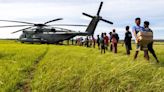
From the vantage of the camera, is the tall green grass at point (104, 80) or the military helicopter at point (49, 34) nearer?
the tall green grass at point (104, 80)

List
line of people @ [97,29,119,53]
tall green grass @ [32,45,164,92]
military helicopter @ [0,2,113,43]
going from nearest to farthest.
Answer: tall green grass @ [32,45,164,92] < line of people @ [97,29,119,53] < military helicopter @ [0,2,113,43]

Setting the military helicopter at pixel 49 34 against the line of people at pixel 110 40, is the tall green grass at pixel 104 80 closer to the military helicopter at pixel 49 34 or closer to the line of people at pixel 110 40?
the line of people at pixel 110 40

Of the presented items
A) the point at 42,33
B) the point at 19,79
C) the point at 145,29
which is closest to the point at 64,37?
the point at 42,33

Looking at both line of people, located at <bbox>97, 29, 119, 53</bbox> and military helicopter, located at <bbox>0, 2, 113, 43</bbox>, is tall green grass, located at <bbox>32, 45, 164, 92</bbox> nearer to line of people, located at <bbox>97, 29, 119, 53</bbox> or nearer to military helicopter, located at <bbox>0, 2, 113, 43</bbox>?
line of people, located at <bbox>97, 29, 119, 53</bbox>

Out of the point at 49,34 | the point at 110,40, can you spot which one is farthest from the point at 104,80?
the point at 49,34

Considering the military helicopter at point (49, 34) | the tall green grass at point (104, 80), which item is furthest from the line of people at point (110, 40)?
the military helicopter at point (49, 34)

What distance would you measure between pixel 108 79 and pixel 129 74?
0.80 metres

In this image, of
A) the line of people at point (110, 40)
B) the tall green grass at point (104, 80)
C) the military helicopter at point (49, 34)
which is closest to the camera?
the tall green grass at point (104, 80)

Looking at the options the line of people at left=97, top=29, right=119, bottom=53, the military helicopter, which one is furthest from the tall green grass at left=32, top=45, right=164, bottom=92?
the military helicopter

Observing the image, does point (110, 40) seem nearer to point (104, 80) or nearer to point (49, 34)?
point (104, 80)

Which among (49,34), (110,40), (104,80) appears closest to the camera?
(104,80)

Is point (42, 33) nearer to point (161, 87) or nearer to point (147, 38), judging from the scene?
point (147, 38)

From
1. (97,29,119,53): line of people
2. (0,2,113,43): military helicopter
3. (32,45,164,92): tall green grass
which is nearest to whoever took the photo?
(32,45,164,92): tall green grass

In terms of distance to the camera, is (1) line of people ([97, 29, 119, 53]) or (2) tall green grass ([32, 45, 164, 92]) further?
(1) line of people ([97, 29, 119, 53])
